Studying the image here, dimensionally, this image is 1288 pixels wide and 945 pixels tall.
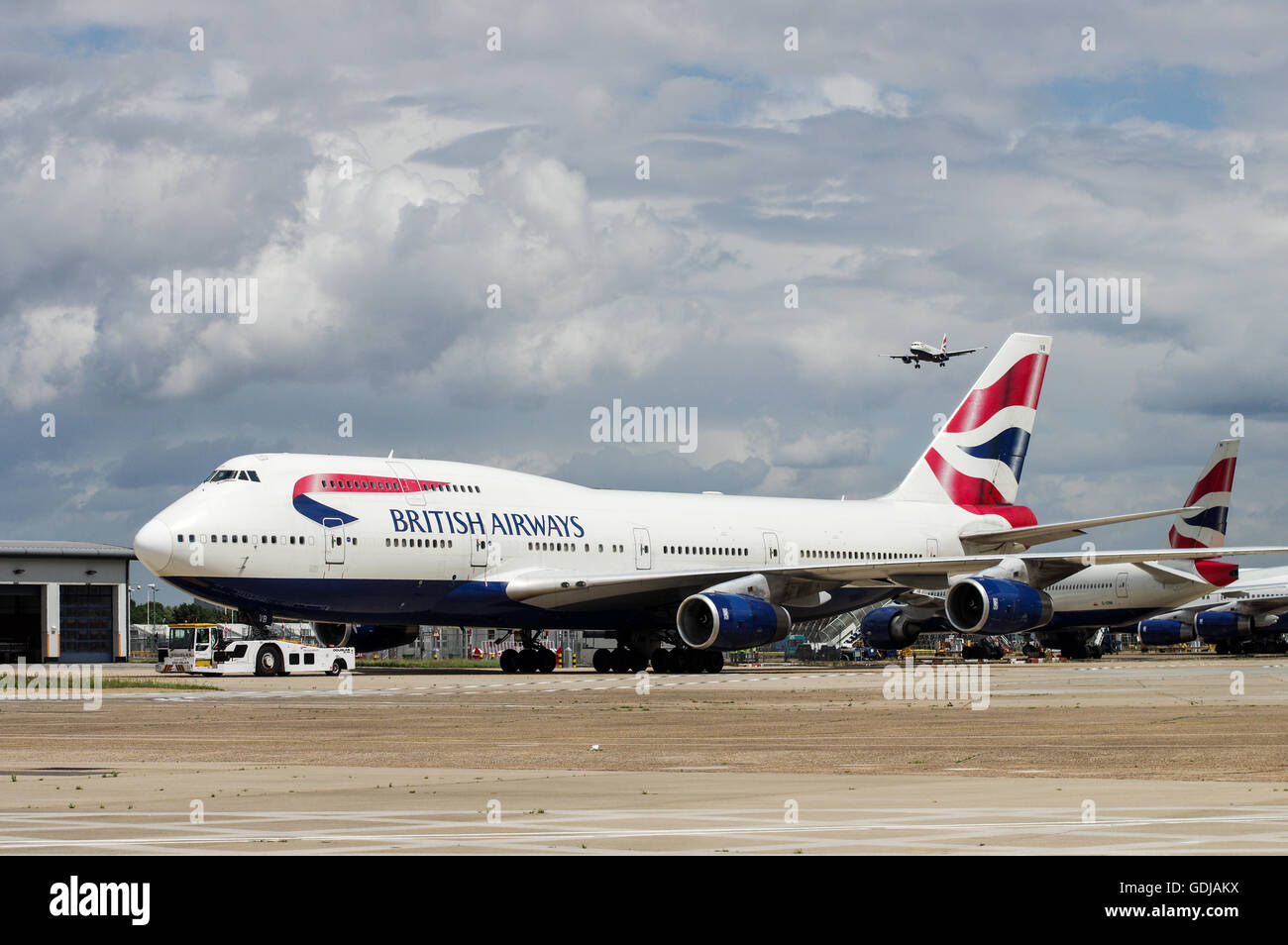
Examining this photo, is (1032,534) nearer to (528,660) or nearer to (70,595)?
(528,660)

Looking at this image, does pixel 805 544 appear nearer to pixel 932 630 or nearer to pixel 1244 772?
pixel 932 630

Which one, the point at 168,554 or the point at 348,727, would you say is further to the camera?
the point at 168,554

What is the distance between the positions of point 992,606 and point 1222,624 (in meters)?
37.3

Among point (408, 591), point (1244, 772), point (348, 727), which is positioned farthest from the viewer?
point (408, 591)

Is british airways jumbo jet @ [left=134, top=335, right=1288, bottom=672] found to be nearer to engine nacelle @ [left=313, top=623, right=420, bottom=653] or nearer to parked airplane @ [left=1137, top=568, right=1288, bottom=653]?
engine nacelle @ [left=313, top=623, right=420, bottom=653]

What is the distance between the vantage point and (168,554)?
39.8 metres

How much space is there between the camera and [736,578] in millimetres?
45719

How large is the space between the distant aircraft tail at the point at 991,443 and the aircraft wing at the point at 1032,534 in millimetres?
1620

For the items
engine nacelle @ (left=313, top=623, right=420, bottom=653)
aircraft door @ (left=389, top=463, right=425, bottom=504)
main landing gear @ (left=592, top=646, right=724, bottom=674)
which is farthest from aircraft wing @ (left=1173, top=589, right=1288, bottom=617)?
aircraft door @ (left=389, top=463, right=425, bottom=504)

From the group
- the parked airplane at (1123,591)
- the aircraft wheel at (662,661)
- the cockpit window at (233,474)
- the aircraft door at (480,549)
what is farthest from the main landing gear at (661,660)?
the parked airplane at (1123,591)

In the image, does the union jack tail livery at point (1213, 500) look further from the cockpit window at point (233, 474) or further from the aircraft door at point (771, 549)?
the cockpit window at point (233, 474)

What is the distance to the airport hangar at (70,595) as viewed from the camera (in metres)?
75.9
